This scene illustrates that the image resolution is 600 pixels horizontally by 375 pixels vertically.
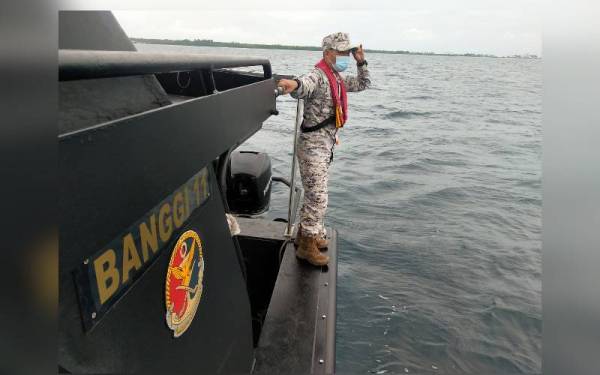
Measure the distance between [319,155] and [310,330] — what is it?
4.90 ft

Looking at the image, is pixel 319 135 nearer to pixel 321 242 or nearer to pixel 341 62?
pixel 341 62

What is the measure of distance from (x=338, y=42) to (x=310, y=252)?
1846 mm

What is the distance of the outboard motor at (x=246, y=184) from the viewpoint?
174 inches

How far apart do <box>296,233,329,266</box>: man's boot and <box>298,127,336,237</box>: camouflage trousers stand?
0.24 feet

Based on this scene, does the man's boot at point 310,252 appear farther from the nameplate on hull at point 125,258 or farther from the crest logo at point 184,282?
Answer: the nameplate on hull at point 125,258

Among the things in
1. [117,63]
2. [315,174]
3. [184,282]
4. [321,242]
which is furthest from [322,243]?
[117,63]

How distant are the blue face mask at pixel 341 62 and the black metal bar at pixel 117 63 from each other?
235 centimetres

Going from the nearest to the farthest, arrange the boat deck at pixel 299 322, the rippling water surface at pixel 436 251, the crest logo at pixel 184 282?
the crest logo at pixel 184 282
the boat deck at pixel 299 322
the rippling water surface at pixel 436 251

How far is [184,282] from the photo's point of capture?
1.31 meters

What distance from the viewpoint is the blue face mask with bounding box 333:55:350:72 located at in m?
3.45

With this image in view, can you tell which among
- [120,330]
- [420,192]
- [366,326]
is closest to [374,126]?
[420,192]

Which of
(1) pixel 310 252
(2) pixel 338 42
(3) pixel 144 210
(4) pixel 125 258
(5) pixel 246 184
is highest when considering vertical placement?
(2) pixel 338 42

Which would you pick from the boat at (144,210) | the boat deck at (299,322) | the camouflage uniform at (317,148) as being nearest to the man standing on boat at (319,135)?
the camouflage uniform at (317,148)

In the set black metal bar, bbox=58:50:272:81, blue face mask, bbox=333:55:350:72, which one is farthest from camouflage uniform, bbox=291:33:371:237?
black metal bar, bbox=58:50:272:81
